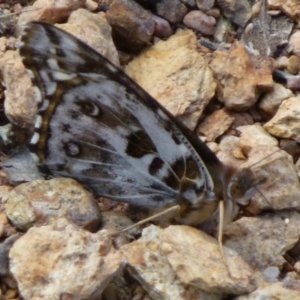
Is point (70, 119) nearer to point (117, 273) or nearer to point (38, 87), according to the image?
point (38, 87)

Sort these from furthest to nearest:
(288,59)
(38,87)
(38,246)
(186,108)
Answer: (288,59), (186,108), (38,87), (38,246)

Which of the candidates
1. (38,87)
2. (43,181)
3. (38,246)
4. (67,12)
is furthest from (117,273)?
(67,12)

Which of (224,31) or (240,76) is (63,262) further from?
(224,31)

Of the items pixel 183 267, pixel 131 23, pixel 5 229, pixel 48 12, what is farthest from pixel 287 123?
pixel 5 229

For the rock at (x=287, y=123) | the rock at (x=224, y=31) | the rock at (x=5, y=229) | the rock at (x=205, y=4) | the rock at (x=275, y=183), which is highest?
the rock at (x=205, y=4)

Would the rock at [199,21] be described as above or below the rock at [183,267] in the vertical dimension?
above

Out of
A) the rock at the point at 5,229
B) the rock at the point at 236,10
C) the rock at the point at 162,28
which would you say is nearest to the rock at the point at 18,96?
the rock at the point at 5,229

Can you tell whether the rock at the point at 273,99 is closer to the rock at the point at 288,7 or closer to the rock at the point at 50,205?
the rock at the point at 288,7
